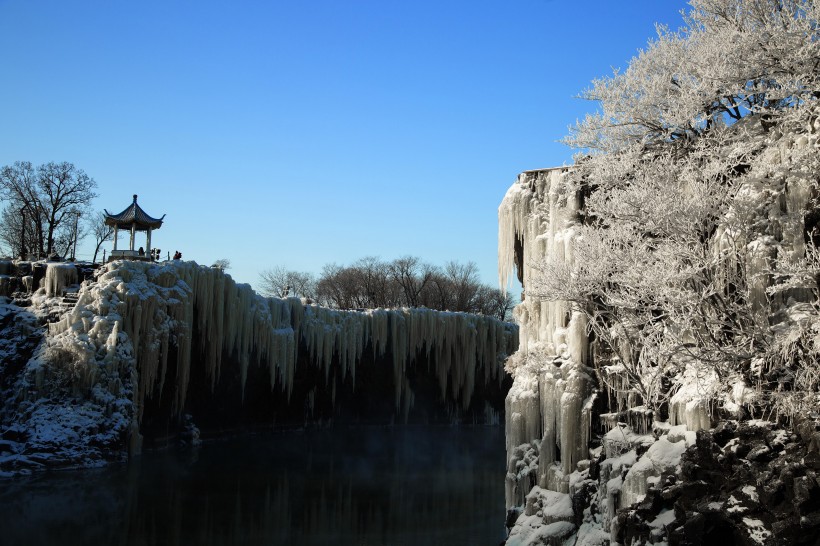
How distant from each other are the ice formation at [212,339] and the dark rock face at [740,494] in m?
16.9

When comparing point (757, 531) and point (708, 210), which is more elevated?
point (708, 210)

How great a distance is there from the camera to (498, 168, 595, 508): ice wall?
12.2 meters

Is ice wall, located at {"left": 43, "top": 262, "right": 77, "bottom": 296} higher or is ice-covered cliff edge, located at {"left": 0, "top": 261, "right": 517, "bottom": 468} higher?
ice wall, located at {"left": 43, "top": 262, "right": 77, "bottom": 296}

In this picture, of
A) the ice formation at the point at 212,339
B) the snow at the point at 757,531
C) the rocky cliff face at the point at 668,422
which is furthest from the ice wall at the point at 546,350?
the ice formation at the point at 212,339

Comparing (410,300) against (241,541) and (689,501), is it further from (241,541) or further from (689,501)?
(689,501)

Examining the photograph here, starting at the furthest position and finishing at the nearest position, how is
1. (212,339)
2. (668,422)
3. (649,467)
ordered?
(212,339), (668,422), (649,467)

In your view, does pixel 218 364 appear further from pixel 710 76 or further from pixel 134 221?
pixel 710 76

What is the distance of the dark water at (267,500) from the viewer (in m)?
14.5

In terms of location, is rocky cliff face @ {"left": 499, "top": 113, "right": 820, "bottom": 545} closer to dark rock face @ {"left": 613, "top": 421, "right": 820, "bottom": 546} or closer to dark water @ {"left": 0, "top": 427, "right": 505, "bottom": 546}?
dark rock face @ {"left": 613, "top": 421, "right": 820, "bottom": 546}

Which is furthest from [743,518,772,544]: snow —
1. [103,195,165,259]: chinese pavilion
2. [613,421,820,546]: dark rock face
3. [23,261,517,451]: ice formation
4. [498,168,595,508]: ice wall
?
[103,195,165,259]: chinese pavilion

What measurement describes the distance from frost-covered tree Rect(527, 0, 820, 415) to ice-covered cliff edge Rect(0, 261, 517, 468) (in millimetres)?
14487

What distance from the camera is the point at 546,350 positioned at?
13.4 meters

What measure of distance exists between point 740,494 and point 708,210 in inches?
159

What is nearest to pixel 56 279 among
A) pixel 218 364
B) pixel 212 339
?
pixel 212 339
